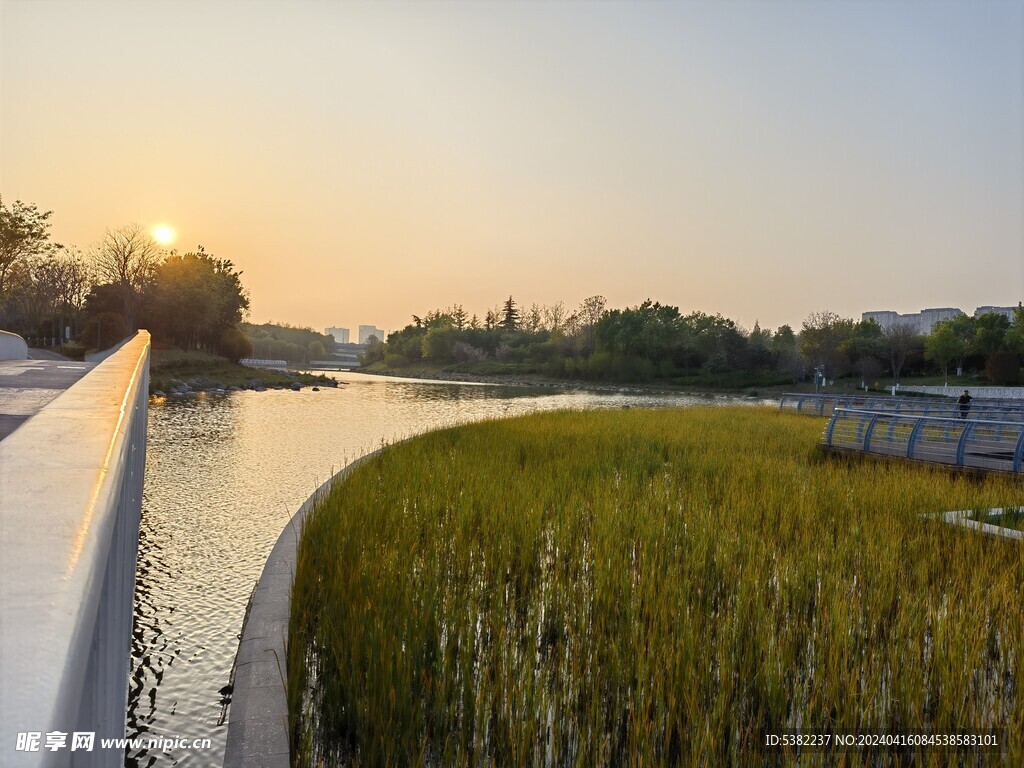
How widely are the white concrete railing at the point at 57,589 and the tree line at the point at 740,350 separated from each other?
5851 cm

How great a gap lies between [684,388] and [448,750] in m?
69.6

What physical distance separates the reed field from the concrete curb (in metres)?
0.12

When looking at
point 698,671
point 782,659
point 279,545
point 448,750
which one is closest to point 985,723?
point 782,659

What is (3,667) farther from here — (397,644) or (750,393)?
(750,393)

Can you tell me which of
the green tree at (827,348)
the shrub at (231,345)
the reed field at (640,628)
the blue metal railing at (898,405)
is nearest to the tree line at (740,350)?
the green tree at (827,348)

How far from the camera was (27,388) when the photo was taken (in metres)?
7.52

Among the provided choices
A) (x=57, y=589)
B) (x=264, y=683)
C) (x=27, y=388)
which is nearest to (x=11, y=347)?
(x=27, y=388)

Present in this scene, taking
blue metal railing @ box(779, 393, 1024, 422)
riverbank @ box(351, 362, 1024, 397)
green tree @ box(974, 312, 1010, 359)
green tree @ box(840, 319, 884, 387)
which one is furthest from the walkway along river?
green tree @ box(974, 312, 1010, 359)

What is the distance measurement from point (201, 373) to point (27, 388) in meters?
44.2

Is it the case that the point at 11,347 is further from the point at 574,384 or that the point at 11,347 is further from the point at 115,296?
the point at 574,384

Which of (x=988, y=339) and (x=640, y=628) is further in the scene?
(x=988, y=339)

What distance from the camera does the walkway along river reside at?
4754mm

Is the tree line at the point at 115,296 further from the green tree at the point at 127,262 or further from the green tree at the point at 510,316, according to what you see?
the green tree at the point at 510,316

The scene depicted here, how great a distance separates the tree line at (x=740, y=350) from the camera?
6850 centimetres
